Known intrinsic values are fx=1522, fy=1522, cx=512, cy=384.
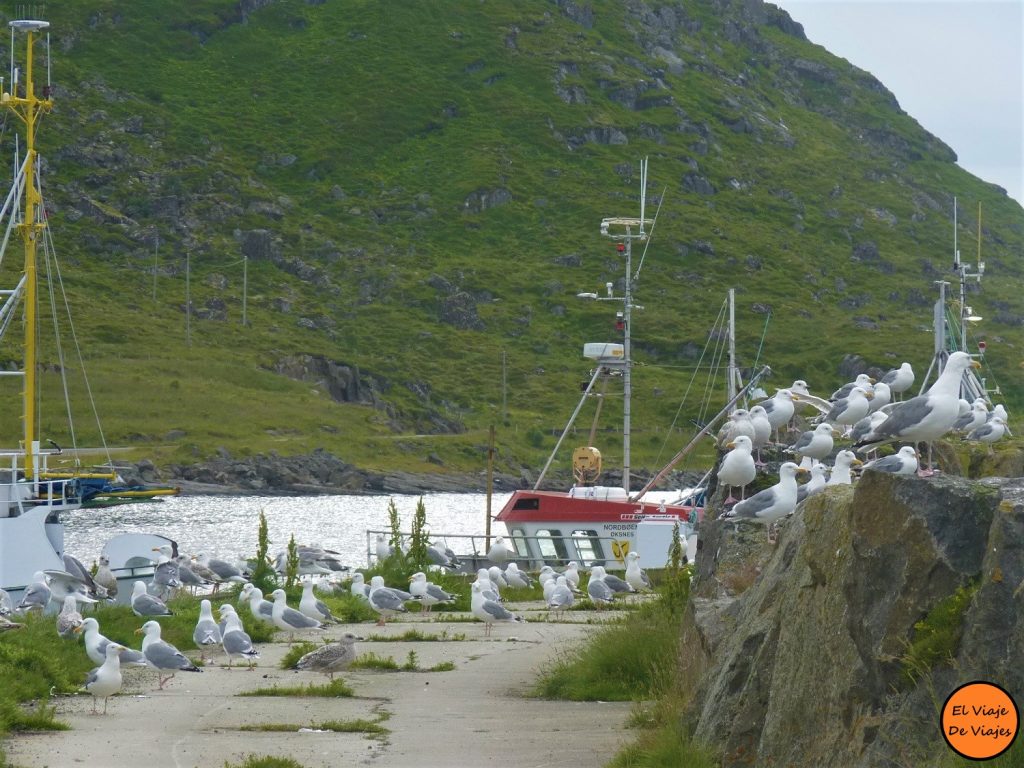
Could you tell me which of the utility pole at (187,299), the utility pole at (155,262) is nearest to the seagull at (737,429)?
the utility pole at (187,299)

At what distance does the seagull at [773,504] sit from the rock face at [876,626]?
2916 millimetres

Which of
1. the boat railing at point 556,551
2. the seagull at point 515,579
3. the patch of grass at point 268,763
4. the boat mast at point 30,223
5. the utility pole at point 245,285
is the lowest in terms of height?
the boat railing at point 556,551

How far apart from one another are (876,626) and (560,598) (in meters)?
16.8

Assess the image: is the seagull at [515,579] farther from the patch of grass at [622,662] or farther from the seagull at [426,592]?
the patch of grass at [622,662]

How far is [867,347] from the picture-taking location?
165 m

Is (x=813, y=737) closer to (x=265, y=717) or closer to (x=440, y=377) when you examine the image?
(x=265, y=717)

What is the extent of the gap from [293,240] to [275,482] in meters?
76.0

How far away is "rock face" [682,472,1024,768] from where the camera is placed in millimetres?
7516

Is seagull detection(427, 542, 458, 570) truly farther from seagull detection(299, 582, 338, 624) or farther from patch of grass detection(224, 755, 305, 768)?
patch of grass detection(224, 755, 305, 768)

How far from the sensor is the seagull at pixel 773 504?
13.1m

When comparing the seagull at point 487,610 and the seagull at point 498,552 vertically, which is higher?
the seagull at point 487,610

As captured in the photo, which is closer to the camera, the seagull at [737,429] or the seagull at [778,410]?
the seagull at [737,429]

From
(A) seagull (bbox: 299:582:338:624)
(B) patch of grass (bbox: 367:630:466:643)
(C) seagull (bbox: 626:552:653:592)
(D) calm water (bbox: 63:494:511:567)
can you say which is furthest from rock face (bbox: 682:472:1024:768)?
(D) calm water (bbox: 63:494:511:567)

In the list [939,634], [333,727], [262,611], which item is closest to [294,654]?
[262,611]
